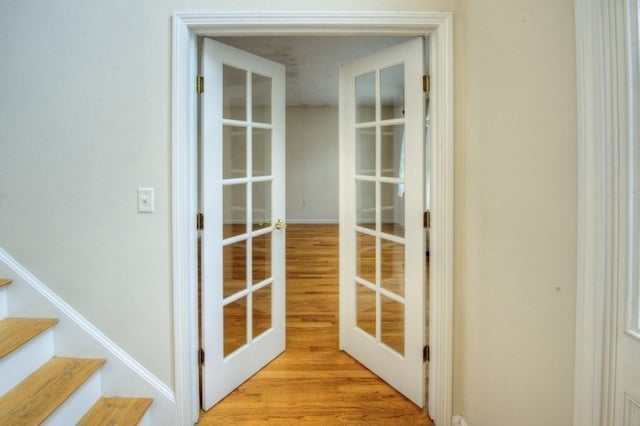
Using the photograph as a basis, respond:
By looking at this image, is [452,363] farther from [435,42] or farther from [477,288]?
[435,42]

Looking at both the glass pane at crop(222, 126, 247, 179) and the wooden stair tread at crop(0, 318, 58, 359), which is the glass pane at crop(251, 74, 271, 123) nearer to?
the glass pane at crop(222, 126, 247, 179)

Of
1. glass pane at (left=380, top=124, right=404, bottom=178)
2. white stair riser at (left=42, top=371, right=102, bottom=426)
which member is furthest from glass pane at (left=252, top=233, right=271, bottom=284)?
white stair riser at (left=42, top=371, right=102, bottom=426)

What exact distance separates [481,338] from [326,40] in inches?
138

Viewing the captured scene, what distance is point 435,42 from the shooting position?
6.22ft

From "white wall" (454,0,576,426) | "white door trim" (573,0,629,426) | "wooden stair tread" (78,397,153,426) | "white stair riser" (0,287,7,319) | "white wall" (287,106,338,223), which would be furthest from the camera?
"white wall" (287,106,338,223)

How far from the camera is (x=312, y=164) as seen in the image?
9.16m

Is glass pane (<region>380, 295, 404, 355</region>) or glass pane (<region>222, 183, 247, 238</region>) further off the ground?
glass pane (<region>222, 183, 247, 238</region>)

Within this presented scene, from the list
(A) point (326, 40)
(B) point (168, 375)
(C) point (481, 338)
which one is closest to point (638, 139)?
(C) point (481, 338)

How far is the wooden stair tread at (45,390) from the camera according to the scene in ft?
4.73

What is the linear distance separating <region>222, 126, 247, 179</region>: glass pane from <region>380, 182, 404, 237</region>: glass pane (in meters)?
0.83

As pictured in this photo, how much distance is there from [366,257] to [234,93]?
49.3 inches

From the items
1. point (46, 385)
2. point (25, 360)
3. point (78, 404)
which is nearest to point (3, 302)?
point (25, 360)

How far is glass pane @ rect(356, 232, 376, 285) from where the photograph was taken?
7.85 ft

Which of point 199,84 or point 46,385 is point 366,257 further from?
point 46,385
